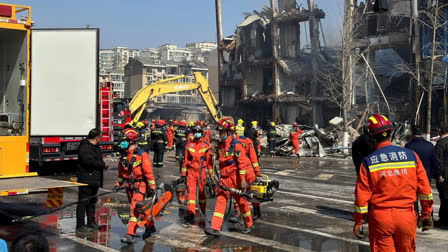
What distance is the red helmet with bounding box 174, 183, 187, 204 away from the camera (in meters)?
10.8

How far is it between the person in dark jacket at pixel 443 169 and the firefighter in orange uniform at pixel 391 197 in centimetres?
419

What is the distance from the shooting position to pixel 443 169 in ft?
31.2

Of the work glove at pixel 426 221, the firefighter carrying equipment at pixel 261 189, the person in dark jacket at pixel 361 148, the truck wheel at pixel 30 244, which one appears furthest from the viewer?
the person in dark jacket at pixel 361 148

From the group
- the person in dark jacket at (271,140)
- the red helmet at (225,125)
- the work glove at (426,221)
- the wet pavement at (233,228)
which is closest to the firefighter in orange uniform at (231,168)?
the red helmet at (225,125)

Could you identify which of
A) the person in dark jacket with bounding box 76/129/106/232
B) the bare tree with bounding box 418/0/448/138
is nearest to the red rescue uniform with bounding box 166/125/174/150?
Result: the bare tree with bounding box 418/0/448/138

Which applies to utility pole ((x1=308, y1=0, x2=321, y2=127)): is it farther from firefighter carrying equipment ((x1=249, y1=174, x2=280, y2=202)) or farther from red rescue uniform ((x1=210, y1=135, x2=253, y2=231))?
red rescue uniform ((x1=210, y1=135, x2=253, y2=231))

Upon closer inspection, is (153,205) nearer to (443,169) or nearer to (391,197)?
(391,197)

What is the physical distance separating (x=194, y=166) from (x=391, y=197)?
5.51m

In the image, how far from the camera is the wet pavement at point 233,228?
27.2ft

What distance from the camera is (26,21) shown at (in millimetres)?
10484

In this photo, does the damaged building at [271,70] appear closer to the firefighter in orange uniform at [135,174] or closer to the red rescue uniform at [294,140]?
the red rescue uniform at [294,140]

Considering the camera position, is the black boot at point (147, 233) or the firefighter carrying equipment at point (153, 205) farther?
the black boot at point (147, 233)

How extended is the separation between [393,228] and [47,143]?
38.1 feet

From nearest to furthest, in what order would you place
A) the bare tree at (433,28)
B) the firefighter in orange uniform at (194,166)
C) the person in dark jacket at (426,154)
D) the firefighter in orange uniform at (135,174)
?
the firefighter in orange uniform at (135,174), the person in dark jacket at (426,154), the firefighter in orange uniform at (194,166), the bare tree at (433,28)
